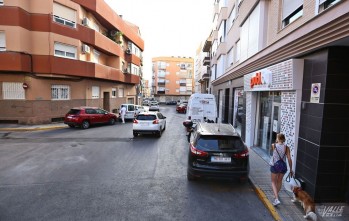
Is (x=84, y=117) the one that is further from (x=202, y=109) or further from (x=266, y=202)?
(x=266, y=202)

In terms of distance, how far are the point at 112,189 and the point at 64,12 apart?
16599mm

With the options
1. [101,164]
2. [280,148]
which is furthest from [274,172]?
[101,164]

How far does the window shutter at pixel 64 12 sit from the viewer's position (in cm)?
1668

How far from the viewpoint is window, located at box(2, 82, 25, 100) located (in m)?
15.8

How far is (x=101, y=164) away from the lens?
299 inches

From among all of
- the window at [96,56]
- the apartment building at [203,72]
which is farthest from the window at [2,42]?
the apartment building at [203,72]

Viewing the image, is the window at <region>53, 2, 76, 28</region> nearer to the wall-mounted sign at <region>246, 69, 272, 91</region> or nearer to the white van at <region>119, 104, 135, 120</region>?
the white van at <region>119, 104, 135, 120</region>

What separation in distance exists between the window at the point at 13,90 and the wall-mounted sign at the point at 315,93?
17.8 m

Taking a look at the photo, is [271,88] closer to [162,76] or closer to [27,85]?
[27,85]

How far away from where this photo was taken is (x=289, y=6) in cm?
707

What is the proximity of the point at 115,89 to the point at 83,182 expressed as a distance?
893 inches

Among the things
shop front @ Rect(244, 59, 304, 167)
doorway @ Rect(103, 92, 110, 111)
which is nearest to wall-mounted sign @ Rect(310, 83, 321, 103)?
shop front @ Rect(244, 59, 304, 167)

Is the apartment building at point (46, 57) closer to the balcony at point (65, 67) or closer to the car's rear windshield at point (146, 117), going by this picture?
the balcony at point (65, 67)

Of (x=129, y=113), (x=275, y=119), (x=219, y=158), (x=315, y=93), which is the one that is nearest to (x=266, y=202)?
(x=219, y=158)
